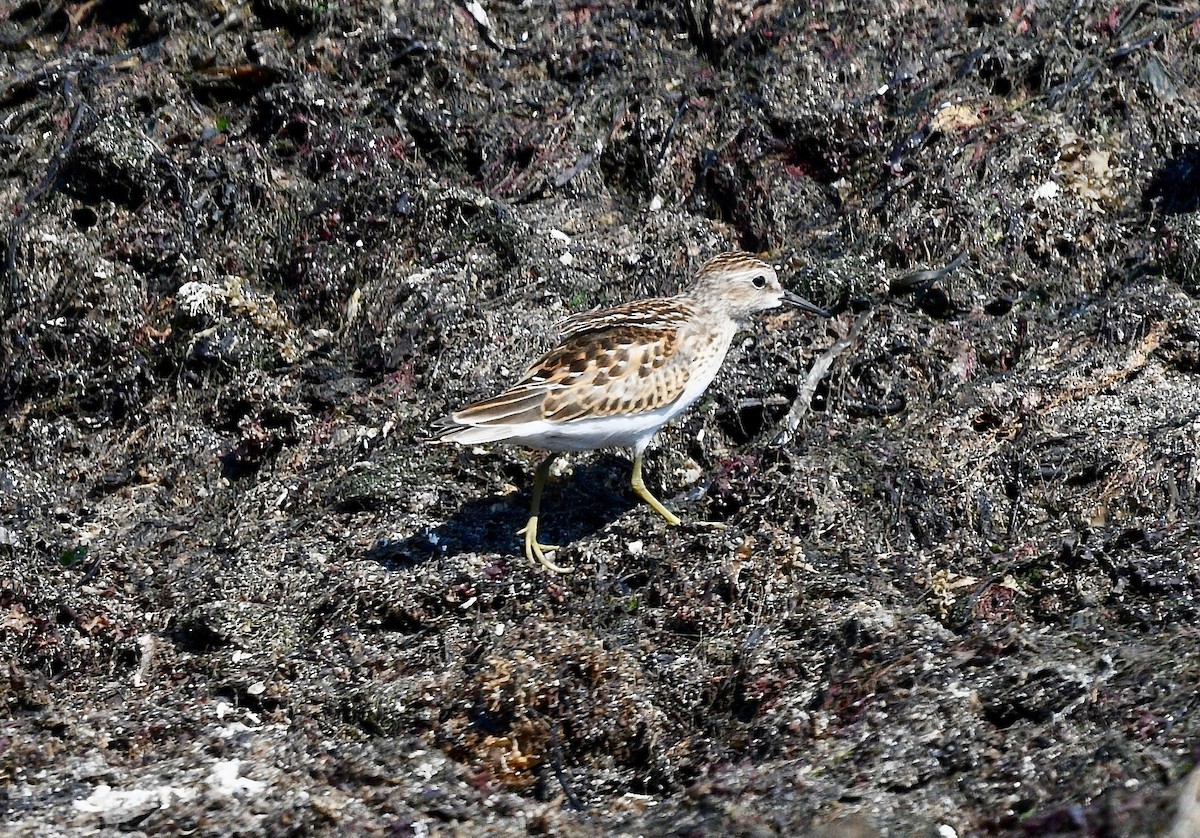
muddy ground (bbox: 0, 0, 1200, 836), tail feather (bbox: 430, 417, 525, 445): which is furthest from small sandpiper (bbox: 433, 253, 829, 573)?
muddy ground (bbox: 0, 0, 1200, 836)

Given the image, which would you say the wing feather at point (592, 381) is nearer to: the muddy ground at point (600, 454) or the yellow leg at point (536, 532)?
the yellow leg at point (536, 532)

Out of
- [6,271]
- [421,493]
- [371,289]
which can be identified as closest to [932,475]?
[421,493]

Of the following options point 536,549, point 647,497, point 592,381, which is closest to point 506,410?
point 592,381

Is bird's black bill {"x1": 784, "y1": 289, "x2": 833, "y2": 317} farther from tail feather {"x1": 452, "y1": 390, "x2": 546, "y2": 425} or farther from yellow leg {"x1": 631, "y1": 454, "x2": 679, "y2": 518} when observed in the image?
tail feather {"x1": 452, "y1": 390, "x2": 546, "y2": 425}

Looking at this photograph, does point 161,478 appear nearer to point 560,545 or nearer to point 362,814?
point 560,545

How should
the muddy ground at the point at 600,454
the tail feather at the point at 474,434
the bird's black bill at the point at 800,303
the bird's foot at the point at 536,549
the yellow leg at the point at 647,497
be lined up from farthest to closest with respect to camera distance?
the bird's black bill at the point at 800,303 → the yellow leg at the point at 647,497 → the bird's foot at the point at 536,549 → the tail feather at the point at 474,434 → the muddy ground at the point at 600,454

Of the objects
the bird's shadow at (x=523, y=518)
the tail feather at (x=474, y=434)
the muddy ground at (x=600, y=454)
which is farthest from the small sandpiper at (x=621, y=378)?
the muddy ground at (x=600, y=454)
